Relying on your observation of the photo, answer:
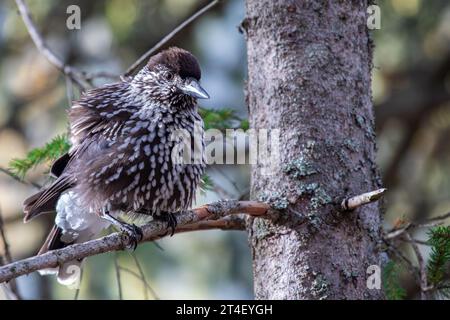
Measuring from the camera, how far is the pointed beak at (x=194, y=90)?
411 centimetres

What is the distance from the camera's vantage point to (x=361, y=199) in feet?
11.1

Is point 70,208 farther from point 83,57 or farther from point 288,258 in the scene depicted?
point 83,57

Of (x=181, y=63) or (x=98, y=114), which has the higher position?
(x=181, y=63)

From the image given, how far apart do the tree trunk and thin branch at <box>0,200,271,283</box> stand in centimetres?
21

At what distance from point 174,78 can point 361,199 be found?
140cm

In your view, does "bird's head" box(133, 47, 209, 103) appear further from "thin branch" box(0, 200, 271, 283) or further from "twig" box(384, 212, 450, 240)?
"twig" box(384, 212, 450, 240)

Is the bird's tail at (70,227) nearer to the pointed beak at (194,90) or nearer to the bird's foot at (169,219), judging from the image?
the bird's foot at (169,219)

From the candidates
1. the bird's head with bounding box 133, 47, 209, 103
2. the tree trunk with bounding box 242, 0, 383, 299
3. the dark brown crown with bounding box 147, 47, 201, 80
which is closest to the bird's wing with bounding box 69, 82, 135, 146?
the bird's head with bounding box 133, 47, 209, 103

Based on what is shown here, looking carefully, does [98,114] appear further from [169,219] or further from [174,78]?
[169,219]

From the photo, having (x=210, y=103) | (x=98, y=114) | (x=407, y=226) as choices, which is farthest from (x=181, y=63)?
(x=210, y=103)

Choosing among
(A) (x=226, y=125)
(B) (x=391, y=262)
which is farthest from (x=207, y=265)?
(B) (x=391, y=262)

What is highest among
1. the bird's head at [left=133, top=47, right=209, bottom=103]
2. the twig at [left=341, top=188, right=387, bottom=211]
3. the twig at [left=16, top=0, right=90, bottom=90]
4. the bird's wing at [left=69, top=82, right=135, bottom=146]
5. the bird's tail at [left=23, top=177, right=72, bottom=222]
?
the twig at [left=16, top=0, right=90, bottom=90]

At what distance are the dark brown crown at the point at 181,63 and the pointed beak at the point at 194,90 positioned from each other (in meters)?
0.04

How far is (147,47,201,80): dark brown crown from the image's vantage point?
4207 mm
